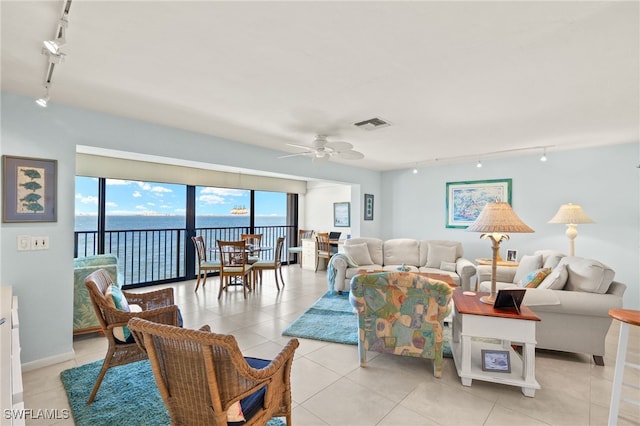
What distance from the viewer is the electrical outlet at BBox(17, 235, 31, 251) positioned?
2627 millimetres

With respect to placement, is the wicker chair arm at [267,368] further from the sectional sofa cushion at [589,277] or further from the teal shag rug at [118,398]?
the sectional sofa cushion at [589,277]

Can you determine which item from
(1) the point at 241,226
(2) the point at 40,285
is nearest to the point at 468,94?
(2) the point at 40,285

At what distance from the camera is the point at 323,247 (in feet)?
23.1

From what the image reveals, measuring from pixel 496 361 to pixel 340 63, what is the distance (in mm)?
2617

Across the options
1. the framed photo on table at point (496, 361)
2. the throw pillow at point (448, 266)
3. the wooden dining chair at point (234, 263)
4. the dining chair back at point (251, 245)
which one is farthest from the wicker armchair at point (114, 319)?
the throw pillow at point (448, 266)

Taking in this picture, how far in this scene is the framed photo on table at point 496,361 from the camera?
2350mm

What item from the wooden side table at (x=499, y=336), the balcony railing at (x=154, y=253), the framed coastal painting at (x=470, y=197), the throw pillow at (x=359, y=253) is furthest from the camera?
the balcony railing at (x=154, y=253)

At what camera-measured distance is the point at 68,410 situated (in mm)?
2076

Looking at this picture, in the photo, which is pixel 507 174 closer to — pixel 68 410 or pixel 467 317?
pixel 467 317

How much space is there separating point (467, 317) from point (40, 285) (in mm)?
3800

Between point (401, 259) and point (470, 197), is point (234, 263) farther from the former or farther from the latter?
point (470, 197)

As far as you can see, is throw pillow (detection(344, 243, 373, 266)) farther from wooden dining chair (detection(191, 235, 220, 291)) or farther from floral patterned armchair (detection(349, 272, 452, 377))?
floral patterned armchair (detection(349, 272, 452, 377))

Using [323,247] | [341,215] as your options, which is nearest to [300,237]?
[323,247]

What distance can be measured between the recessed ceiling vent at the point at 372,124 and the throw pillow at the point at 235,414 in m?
2.87
